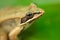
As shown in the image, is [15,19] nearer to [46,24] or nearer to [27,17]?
[27,17]

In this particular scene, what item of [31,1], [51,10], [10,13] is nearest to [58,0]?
[51,10]

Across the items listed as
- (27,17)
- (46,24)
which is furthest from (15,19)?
(46,24)

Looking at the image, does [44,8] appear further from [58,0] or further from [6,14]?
[6,14]

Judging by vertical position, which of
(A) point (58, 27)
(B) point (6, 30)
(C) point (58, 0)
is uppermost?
(C) point (58, 0)
